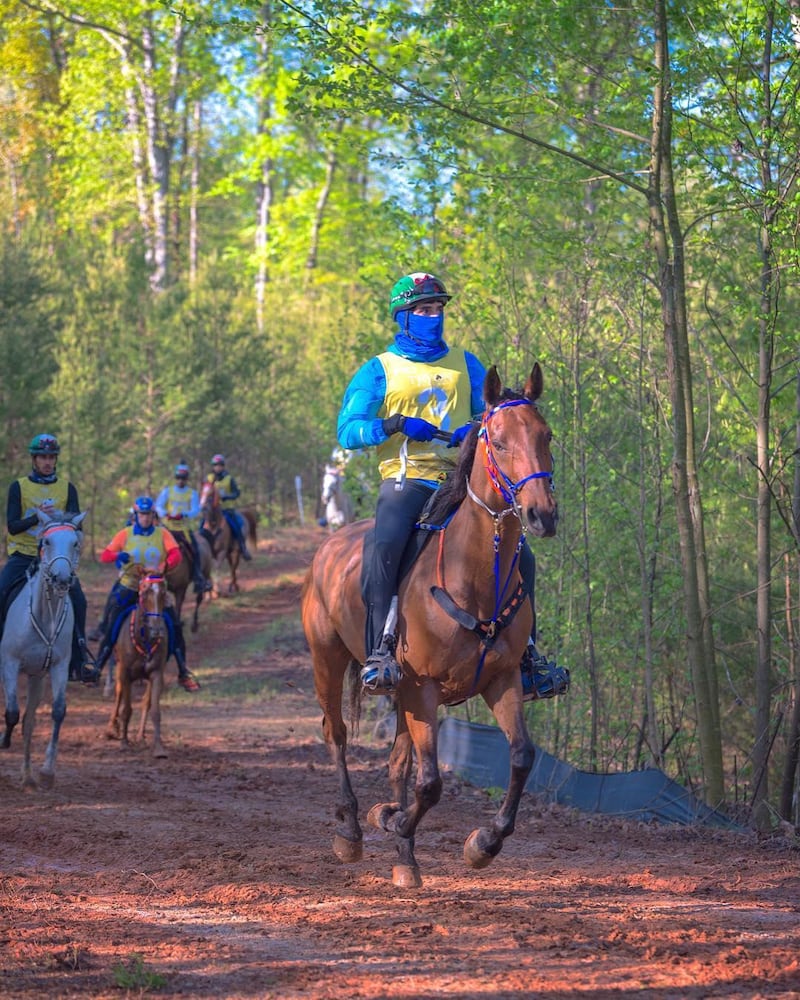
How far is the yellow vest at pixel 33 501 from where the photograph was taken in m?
13.1

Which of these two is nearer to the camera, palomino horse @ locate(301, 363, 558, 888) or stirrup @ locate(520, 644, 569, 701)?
palomino horse @ locate(301, 363, 558, 888)

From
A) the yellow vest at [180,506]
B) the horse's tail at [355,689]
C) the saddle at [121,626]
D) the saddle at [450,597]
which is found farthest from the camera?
the yellow vest at [180,506]

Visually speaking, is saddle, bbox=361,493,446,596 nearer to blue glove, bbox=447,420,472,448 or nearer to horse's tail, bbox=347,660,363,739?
blue glove, bbox=447,420,472,448

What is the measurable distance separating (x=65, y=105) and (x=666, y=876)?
41.3 meters

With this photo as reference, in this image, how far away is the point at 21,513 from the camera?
13.1 m

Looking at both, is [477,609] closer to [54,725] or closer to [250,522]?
[54,725]

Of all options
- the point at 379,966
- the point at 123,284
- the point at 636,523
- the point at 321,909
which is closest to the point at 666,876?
the point at 321,909

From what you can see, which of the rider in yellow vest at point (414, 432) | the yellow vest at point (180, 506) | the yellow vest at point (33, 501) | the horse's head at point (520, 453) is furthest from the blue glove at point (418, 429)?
the yellow vest at point (180, 506)

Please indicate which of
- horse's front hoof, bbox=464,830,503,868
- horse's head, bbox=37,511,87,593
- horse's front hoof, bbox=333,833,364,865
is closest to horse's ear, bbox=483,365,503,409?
horse's front hoof, bbox=464,830,503,868

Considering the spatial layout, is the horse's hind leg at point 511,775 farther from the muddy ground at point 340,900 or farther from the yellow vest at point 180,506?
the yellow vest at point 180,506

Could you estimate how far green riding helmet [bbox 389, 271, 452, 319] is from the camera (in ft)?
27.6

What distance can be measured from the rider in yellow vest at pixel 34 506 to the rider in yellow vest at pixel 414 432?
17.6ft

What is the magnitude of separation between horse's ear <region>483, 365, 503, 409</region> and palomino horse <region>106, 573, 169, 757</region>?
864 centimetres

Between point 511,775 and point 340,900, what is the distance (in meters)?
1.36
